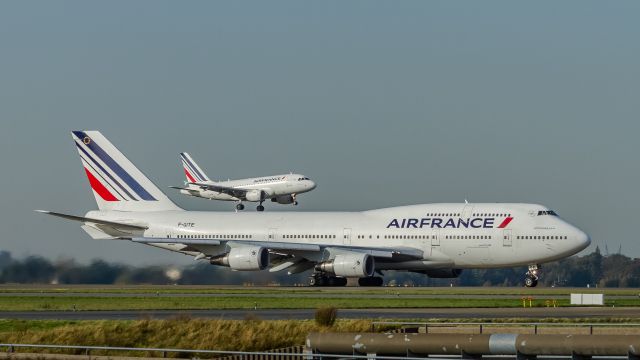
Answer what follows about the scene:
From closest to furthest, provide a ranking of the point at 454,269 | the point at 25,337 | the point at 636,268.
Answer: the point at 25,337
the point at 454,269
the point at 636,268

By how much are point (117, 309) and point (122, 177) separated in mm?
33171

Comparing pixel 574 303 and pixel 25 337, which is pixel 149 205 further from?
pixel 25 337

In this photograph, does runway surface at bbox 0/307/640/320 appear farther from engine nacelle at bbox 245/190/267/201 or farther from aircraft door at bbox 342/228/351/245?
engine nacelle at bbox 245/190/267/201

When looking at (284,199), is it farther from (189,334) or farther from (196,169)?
(189,334)

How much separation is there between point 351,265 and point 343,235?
5.15m

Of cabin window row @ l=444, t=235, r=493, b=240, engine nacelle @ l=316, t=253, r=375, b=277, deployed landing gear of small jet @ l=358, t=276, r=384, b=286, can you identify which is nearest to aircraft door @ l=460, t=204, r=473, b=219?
cabin window row @ l=444, t=235, r=493, b=240

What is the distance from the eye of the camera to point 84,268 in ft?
241

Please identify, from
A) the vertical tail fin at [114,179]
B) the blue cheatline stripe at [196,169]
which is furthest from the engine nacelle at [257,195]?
the vertical tail fin at [114,179]

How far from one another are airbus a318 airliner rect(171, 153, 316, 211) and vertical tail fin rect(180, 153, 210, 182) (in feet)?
4.81

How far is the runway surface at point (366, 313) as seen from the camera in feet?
134

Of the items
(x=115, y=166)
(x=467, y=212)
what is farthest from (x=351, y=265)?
(x=115, y=166)

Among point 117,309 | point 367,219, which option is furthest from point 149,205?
point 117,309

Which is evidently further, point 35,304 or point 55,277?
point 55,277

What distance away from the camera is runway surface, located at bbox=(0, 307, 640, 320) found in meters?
40.9
